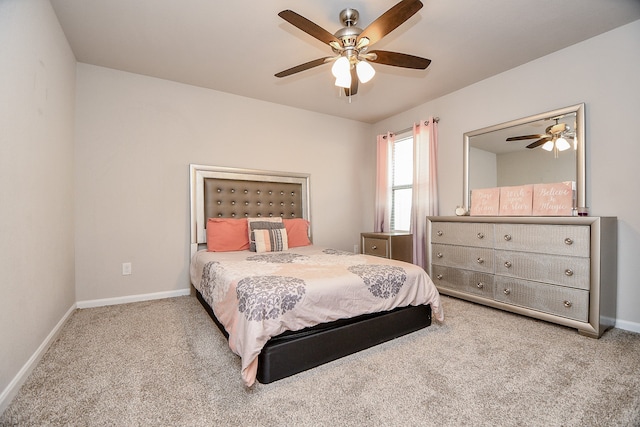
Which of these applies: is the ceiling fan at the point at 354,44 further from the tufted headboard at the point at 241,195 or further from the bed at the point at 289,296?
the tufted headboard at the point at 241,195

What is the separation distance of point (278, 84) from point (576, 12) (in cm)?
256

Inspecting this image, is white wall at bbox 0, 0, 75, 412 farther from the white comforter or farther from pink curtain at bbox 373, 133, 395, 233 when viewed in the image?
pink curtain at bbox 373, 133, 395, 233

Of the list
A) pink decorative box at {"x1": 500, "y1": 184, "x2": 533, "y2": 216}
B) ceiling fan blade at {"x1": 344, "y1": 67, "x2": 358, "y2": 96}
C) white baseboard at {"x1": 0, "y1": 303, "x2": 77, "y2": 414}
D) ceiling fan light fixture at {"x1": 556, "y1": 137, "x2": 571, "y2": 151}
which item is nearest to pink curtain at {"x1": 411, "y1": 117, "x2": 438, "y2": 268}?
pink decorative box at {"x1": 500, "y1": 184, "x2": 533, "y2": 216}

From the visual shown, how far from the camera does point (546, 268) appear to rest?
225cm

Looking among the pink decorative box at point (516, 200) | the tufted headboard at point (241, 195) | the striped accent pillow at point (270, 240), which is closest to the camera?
the pink decorative box at point (516, 200)

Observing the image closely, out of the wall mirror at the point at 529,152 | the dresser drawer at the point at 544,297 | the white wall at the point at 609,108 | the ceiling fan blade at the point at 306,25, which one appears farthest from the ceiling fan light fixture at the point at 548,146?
the ceiling fan blade at the point at 306,25

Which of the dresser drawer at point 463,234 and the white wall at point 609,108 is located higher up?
the white wall at point 609,108

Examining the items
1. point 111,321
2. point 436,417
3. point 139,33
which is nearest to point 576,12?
point 436,417

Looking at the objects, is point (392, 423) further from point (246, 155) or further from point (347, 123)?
point (347, 123)

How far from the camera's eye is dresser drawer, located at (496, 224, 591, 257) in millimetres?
2070

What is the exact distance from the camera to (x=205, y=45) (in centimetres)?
241

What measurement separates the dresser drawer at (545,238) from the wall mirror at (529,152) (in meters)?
0.42

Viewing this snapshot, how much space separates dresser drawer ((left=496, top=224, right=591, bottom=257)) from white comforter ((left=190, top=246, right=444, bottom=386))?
0.94 metres

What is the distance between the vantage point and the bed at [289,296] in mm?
1479
